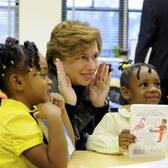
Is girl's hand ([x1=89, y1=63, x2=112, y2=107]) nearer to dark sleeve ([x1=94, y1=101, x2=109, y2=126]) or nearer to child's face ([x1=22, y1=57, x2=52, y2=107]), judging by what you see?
dark sleeve ([x1=94, y1=101, x2=109, y2=126])

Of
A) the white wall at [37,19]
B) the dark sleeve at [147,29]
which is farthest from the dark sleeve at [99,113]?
the white wall at [37,19]

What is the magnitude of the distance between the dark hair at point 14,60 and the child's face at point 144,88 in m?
0.54

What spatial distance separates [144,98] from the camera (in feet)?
5.21

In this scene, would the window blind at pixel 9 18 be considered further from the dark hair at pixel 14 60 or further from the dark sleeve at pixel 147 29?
the dark hair at pixel 14 60

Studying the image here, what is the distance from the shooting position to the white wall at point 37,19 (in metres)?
5.41

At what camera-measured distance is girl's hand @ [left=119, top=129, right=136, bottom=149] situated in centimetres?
131

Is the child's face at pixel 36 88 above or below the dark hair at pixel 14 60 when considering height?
below

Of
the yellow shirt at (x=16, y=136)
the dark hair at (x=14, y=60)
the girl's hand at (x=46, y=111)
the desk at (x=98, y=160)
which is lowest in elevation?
the desk at (x=98, y=160)

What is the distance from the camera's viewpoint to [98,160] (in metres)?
1.31

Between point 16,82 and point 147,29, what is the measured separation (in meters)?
1.49

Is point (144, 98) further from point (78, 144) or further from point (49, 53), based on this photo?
point (49, 53)

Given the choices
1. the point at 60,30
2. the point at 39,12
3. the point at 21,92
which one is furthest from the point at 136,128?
the point at 39,12

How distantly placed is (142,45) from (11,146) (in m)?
1.63

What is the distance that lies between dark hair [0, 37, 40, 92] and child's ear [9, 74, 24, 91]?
0.02 m
